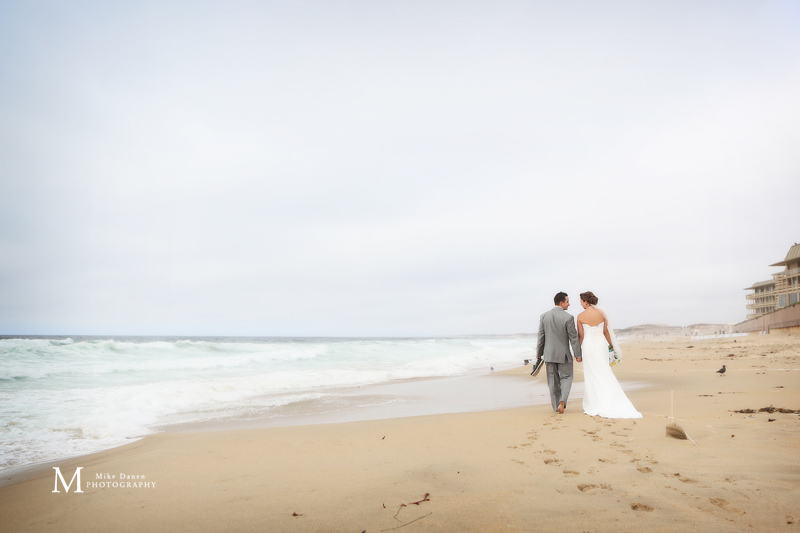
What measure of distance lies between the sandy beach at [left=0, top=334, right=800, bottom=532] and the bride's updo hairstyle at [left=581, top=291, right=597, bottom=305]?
6.33ft

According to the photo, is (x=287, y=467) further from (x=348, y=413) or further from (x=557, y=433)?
(x=348, y=413)

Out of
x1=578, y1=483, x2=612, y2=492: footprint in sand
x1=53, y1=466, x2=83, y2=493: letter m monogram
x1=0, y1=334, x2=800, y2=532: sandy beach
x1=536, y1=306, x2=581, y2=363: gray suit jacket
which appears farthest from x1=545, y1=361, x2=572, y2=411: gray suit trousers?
x1=53, y1=466, x2=83, y2=493: letter m monogram

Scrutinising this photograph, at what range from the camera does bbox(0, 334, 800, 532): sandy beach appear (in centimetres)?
299

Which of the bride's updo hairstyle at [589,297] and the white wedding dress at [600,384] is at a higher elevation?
the bride's updo hairstyle at [589,297]

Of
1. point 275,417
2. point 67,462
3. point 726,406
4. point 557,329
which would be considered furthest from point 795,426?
point 67,462

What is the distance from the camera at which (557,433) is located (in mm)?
5477

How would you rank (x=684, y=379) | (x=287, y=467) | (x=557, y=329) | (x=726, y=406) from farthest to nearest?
(x=684, y=379) < (x=557, y=329) < (x=726, y=406) < (x=287, y=467)

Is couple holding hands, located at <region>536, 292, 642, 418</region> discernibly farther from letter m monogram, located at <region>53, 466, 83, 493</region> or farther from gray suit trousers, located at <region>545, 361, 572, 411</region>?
letter m monogram, located at <region>53, 466, 83, 493</region>

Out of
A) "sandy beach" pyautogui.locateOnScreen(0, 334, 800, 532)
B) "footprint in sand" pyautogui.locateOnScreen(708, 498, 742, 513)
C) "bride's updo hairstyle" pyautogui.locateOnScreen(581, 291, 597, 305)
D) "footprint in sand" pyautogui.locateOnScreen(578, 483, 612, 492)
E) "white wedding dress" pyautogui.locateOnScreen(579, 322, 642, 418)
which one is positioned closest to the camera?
"footprint in sand" pyautogui.locateOnScreen(708, 498, 742, 513)

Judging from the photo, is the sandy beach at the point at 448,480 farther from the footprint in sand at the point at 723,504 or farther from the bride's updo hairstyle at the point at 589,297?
the bride's updo hairstyle at the point at 589,297

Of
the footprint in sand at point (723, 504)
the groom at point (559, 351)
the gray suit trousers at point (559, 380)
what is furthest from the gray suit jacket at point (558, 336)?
the footprint in sand at point (723, 504)

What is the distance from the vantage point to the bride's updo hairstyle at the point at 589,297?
23.7 ft

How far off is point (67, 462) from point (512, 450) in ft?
18.0
